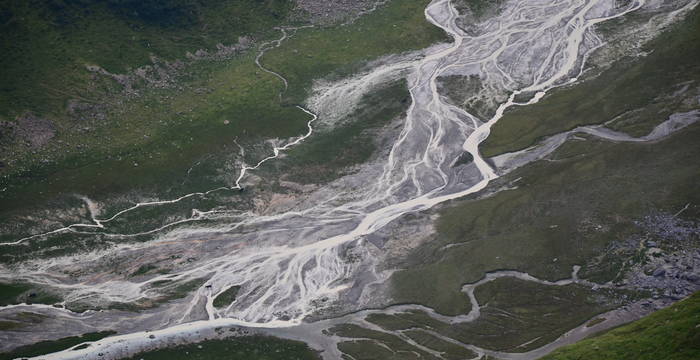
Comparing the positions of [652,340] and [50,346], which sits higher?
[50,346]

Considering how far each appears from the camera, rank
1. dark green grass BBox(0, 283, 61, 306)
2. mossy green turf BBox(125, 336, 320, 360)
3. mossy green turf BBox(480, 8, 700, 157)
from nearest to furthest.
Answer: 1. mossy green turf BBox(125, 336, 320, 360)
2. dark green grass BBox(0, 283, 61, 306)
3. mossy green turf BBox(480, 8, 700, 157)

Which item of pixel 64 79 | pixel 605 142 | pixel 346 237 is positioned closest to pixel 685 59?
pixel 605 142

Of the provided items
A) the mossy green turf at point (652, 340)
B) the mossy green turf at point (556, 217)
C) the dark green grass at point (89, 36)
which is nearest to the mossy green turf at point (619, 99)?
the mossy green turf at point (556, 217)

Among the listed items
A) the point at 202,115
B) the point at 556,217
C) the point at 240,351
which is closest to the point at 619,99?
the point at 556,217

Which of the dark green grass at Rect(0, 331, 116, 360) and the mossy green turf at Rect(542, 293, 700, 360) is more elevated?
the dark green grass at Rect(0, 331, 116, 360)

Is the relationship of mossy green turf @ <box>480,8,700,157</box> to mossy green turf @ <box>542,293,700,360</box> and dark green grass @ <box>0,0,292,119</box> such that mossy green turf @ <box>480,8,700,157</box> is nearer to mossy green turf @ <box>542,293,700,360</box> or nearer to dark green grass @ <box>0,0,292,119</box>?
mossy green turf @ <box>542,293,700,360</box>

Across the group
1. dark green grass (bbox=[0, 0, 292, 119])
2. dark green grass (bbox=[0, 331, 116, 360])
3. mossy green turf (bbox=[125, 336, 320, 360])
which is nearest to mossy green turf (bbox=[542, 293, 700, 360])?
mossy green turf (bbox=[125, 336, 320, 360])

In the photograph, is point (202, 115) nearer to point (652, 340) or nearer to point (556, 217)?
point (556, 217)
